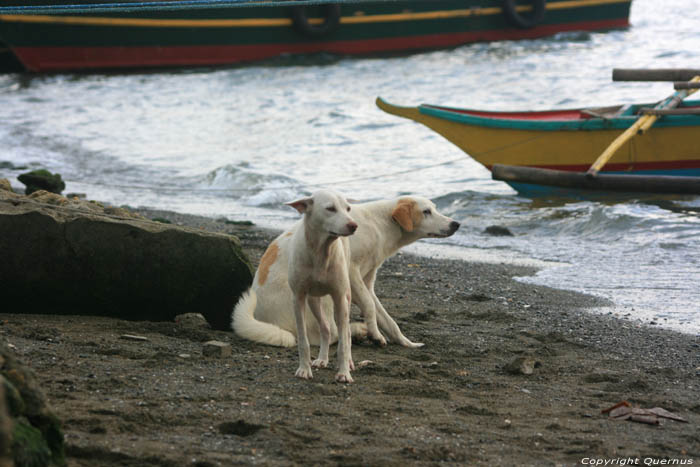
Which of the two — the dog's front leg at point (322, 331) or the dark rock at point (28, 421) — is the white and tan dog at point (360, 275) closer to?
the dog's front leg at point (322, 331)

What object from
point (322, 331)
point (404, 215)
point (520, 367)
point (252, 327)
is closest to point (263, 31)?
point (404, 215)

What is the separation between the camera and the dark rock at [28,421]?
102 inches

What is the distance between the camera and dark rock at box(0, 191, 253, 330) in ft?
17.7

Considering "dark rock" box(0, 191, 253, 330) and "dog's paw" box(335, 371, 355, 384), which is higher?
"dark rock" box(0, 191, 253, 330)

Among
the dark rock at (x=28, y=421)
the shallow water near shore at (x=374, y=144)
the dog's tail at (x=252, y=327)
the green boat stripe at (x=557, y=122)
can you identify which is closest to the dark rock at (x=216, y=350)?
the dog's tail at (x=252, y=327)

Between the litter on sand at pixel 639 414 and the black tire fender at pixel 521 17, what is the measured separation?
105 feet

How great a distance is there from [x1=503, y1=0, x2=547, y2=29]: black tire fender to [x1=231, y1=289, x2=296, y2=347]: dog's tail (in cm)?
3136

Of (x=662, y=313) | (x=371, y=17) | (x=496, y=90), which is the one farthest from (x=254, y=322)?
(x=371, y=17)

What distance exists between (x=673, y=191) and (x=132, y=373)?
8259 mm

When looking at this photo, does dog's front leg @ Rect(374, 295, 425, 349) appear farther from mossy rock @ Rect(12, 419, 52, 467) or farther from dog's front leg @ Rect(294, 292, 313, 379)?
mossy rock @ Rect(12, 419, 52, 467)

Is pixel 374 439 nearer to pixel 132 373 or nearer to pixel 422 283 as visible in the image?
pixel 132 373

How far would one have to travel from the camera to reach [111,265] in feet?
17.9

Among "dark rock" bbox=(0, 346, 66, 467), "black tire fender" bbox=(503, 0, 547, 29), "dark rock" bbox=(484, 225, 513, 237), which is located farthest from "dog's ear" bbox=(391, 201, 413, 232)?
"black tire fender" bbox=(503, 0, 547, 29)

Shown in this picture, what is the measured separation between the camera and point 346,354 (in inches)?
186
